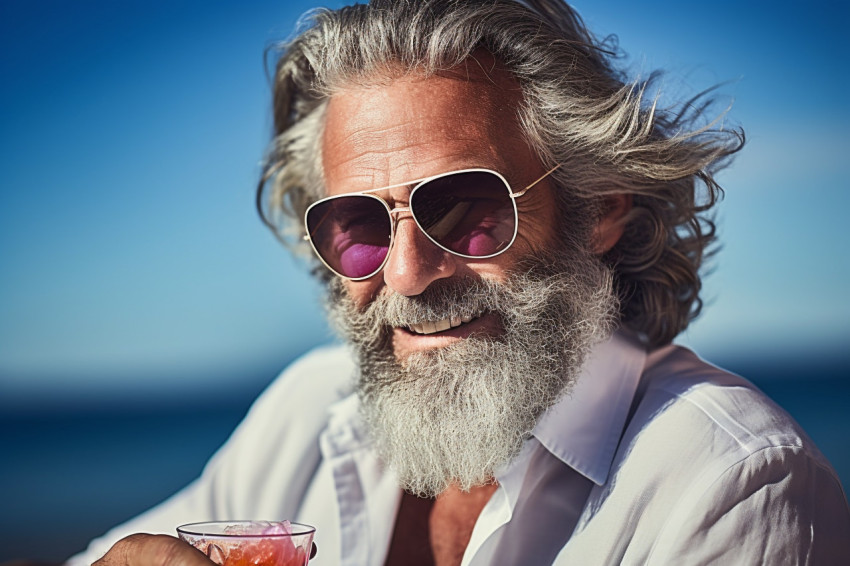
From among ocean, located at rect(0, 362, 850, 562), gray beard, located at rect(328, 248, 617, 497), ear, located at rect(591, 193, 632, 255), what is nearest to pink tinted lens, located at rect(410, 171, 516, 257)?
gray beard, located at rect(328, 248, 617, 497)

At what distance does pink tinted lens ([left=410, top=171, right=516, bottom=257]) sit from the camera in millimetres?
2086

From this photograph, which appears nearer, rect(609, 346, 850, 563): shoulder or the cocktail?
the cocktail

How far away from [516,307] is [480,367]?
202 millimetres

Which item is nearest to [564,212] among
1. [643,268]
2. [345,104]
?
[643,268]

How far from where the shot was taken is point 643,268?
260cm

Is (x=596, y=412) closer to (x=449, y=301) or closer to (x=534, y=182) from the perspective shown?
(x=449, y=301)

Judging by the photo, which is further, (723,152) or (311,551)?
(723,152)

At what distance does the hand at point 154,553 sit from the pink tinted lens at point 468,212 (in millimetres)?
1039

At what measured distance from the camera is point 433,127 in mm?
2146

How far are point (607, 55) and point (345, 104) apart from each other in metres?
0.88

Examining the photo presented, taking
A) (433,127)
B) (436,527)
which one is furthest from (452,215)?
(436,527)

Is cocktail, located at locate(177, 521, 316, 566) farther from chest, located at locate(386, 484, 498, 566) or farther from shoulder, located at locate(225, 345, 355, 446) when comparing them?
shoulder, located at locate(225, 345, 355, 446)

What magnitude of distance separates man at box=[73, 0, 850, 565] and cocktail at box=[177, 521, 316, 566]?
1.89 feet

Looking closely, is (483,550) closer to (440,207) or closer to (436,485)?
(436,485)
